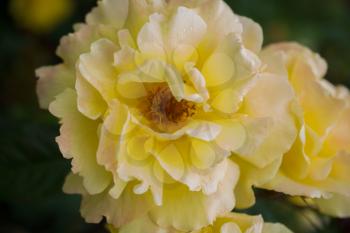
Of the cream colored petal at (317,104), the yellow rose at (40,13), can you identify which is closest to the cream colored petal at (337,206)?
the cream colored petal at (317,104)

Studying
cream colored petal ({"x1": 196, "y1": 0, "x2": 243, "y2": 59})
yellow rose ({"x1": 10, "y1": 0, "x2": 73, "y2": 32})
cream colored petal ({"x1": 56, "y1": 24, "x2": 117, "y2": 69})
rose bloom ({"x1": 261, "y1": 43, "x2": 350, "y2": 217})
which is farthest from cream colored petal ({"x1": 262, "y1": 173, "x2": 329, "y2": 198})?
yellow rose ({"x1": 10, "y1": 0, "x2": 73, "y2": 32})

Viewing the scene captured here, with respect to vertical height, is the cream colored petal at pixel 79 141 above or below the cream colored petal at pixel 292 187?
above

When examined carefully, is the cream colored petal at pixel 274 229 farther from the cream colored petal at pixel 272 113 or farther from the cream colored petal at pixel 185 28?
the cream colored petal at pixel 185 28

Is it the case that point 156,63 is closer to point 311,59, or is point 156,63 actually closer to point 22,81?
point 311,59

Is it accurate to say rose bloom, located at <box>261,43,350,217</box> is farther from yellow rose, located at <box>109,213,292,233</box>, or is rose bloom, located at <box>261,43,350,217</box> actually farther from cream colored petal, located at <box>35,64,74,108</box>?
cream colored petal, located at <box>35,64,74,108</box>

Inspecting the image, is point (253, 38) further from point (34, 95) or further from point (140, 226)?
point (34, 95)

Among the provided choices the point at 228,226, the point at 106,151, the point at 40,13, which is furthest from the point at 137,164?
the point at 40,13

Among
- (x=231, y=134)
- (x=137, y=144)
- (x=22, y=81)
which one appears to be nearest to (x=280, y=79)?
(x=231, y=134)
